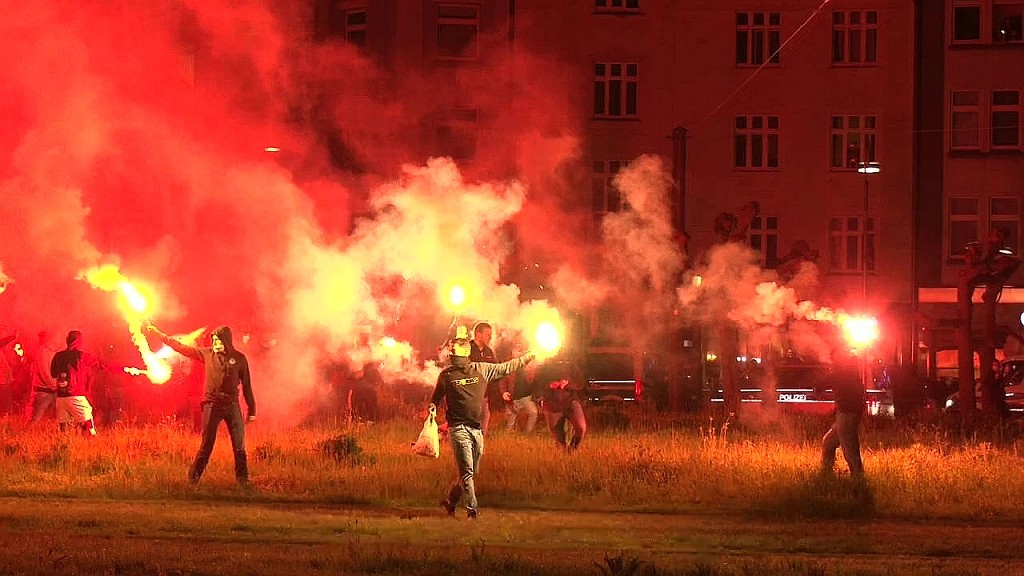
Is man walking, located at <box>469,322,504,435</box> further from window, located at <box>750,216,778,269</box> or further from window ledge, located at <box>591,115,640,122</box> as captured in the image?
window, located at <box>750,216,778,269</box>

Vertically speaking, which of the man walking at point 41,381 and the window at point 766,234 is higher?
the window at point 766,234

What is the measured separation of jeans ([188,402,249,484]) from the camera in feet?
54.1

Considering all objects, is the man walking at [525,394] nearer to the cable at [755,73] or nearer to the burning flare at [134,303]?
the burning flare at [134,303]

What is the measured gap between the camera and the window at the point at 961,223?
46.6m

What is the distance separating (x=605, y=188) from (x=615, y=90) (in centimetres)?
329

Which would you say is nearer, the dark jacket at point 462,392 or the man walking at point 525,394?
the dark jacket at point 462,392

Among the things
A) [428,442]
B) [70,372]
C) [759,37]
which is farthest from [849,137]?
[428,442]

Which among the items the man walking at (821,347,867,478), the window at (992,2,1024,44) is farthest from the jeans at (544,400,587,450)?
the window at (992,2,1024,44)

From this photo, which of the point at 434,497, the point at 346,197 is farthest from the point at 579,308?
the point at 434,497

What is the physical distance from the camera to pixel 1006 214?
46.6m

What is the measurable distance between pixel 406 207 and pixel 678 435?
20.9 feet

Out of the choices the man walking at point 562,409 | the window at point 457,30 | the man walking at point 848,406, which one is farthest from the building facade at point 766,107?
the man walking at point 848,406

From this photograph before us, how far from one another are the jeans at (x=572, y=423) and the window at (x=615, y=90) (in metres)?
27.2

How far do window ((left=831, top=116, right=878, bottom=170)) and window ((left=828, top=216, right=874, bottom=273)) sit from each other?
1.83 meters
